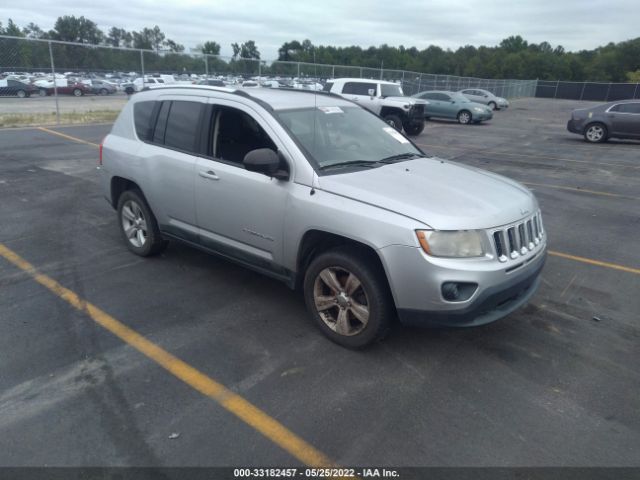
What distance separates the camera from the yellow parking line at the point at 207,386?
2.70 meters

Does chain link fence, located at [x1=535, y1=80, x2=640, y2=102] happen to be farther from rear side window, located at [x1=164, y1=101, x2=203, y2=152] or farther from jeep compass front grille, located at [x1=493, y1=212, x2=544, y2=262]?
rear side window, located at [x1=164, y1=101, x2=203, y2=152]

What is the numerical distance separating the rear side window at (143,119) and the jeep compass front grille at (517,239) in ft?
11.7

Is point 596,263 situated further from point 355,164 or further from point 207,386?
point 207,386

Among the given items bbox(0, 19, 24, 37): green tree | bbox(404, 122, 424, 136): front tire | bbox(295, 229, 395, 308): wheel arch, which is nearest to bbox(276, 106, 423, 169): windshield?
bbox(295, 229, 395, 308): wheel arch

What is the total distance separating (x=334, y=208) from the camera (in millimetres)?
3496

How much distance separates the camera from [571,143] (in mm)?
17656

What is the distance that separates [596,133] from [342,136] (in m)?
16.9

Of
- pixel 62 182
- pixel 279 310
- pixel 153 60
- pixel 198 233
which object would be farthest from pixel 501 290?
pixel 153 60

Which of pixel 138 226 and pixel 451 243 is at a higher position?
pixel 451 243

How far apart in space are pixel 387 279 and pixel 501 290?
2.52 feet

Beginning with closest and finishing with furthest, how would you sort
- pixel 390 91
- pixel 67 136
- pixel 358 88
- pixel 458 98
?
→ pixel 67 136
pixel 358 88
pixel 390 91
pixel 458 98

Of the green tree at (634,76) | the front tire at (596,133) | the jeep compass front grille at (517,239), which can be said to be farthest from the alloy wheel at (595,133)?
the green tree at (634,76)

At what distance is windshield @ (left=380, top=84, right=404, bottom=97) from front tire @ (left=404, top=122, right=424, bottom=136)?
1.79 meters

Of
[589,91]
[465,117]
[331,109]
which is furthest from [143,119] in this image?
[589,91]
